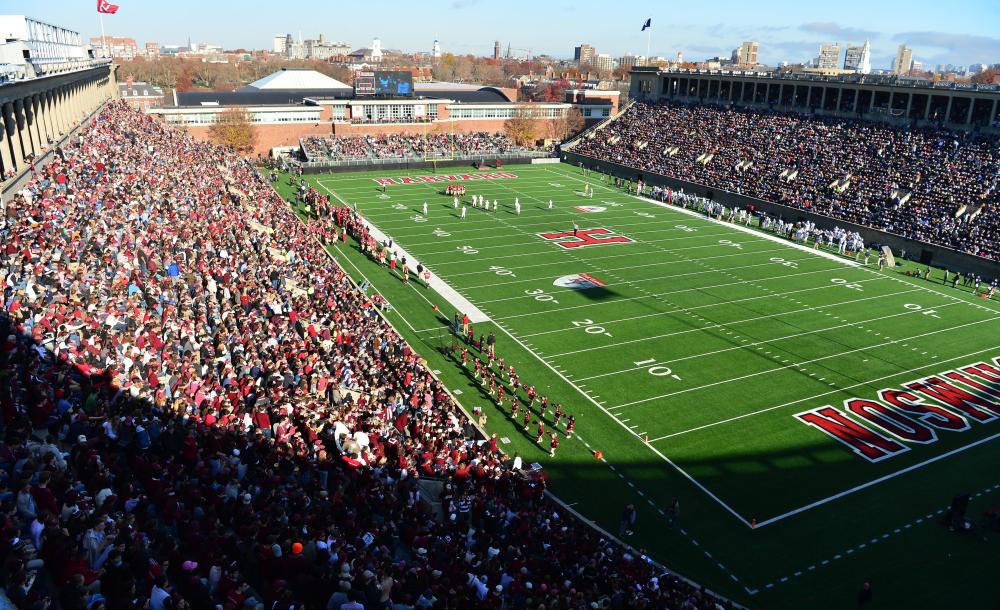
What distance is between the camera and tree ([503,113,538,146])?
75938 mm

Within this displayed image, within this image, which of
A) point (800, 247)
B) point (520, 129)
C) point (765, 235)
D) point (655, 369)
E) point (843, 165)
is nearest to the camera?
point (655, 369)

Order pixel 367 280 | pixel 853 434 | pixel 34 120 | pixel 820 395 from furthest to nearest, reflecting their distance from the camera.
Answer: pixel 367 280, pixel 34 120, pixel 820 395, pixel 853 434

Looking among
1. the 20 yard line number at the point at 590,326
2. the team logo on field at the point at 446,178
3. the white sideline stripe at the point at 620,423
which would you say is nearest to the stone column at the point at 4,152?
the white sideline stripe at the point at 620,423

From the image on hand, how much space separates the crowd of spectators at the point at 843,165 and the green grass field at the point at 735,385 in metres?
5.98

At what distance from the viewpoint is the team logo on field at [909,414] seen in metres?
20.2

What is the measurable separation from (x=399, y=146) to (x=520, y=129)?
14392mm

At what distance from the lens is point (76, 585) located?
24.4 feet

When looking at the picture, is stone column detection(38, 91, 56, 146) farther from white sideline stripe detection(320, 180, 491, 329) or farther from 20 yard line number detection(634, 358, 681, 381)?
20 yard line number detection(634, 358, 681, 381)

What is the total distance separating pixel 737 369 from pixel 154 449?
717 inches

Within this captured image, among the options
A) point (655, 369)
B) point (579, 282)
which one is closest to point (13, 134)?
point (579, 282)

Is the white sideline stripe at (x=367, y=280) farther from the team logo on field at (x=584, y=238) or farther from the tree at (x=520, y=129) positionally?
the tree at (x=520, y=129)

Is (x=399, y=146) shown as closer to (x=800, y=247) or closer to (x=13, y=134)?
(x=800, y=247)

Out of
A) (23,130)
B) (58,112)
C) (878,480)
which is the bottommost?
(878,480)

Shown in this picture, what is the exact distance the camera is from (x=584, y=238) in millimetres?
40938
